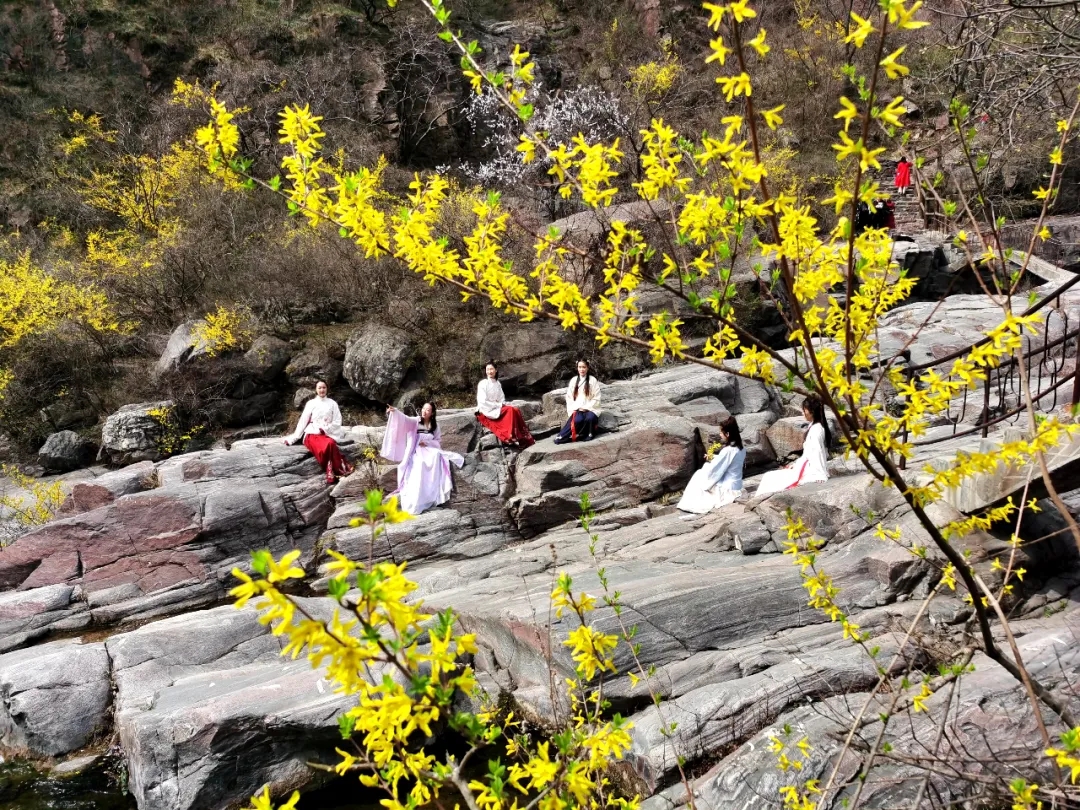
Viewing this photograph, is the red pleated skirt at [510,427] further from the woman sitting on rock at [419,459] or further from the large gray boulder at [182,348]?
the large gray boulder at [182,348]

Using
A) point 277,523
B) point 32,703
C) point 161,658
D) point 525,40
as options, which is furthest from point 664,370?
point 525,40

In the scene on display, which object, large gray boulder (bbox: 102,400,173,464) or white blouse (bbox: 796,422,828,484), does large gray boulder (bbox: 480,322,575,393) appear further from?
white blouse (bbox: 796,422,828,484)

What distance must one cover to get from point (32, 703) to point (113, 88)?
23033mm

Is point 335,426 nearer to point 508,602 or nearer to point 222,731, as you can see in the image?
point 508,602

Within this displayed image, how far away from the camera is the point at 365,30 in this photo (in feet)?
82.9

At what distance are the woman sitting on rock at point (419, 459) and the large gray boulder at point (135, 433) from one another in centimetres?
617

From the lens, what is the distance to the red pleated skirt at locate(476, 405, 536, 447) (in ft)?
35.1

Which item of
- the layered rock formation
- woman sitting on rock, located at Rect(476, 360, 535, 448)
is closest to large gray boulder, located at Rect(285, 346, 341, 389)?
the layered rock formation

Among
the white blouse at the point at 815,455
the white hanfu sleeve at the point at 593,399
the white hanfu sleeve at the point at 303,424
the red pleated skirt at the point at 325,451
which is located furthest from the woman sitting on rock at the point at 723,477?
the white hanfu sleeve at the point at 303,424

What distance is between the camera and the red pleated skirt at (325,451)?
10289mm

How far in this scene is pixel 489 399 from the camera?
10.9m

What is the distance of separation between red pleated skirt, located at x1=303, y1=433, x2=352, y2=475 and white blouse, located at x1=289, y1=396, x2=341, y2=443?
13cm

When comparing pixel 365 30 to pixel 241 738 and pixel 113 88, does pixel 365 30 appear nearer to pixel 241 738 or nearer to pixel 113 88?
pixel 113 88

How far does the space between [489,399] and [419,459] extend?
1.72m
